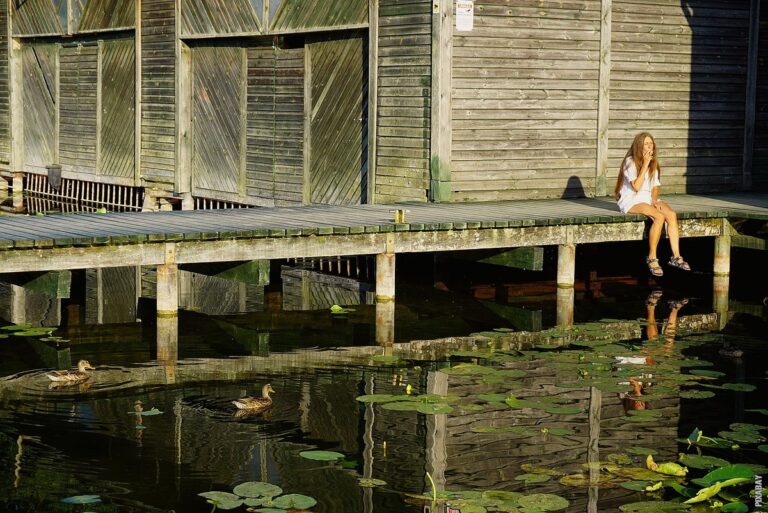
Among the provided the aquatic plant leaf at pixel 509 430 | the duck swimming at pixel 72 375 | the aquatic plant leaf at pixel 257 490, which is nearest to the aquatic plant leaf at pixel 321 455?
the aquatic plant leaf at pixel 257 490

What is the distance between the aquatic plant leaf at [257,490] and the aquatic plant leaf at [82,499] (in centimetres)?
75

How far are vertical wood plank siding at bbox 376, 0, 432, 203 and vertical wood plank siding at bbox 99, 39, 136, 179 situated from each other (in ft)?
22.9

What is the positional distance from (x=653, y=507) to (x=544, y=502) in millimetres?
588

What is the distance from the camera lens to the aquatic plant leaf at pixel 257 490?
24.6 feet

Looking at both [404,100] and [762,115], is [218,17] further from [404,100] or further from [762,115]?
[762,115]

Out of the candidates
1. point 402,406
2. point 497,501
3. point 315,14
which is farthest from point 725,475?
point 315,14

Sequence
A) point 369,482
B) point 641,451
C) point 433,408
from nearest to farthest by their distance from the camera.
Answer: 1. point 369,482
2. point 641,451
3. point 433,408

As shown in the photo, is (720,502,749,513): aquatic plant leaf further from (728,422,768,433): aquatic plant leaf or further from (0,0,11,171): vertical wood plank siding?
(0,0,11,171): vertical wood plank siding

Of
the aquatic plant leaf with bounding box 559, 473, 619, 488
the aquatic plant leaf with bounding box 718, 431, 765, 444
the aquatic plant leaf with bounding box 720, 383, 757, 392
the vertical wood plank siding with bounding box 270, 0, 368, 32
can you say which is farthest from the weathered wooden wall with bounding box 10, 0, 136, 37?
the aquatic plant leaf with bounding box 559, 473, 619, 488

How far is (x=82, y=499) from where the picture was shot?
7.41 m

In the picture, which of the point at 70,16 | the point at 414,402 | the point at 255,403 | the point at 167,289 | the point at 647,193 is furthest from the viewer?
the point at 70,16

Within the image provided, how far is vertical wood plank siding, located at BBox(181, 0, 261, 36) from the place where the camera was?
19.0 meters

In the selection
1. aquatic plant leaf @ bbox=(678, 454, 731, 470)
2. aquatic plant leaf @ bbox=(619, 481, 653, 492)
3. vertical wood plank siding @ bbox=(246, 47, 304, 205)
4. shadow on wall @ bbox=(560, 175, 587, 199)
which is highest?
vertical wood plank siding @ bbox=(246, 47, 304, 205)

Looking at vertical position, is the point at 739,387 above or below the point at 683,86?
below
